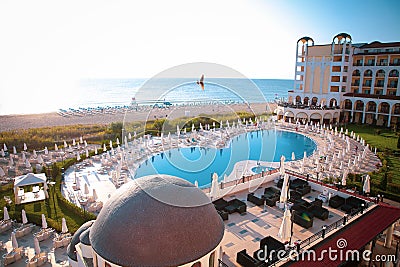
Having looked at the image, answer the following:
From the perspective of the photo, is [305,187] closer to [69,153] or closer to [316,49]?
[69,153]

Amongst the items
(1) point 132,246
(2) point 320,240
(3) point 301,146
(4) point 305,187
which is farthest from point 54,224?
(3) point 301,146

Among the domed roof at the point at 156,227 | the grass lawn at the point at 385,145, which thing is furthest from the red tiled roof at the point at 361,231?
the grass lawn at the point at 385,145

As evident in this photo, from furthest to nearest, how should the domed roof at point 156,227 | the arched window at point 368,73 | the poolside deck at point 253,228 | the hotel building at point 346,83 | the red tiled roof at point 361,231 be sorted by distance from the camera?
1. the arched window at point 368,73
2. the hotel building at point 346,83
3. the poolside deck at point 253,228
4. the red tiled roof at point 361,231
5. the domed roof at point 156,227

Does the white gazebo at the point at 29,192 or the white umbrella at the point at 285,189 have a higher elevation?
the white umbrella at the point at 285,189

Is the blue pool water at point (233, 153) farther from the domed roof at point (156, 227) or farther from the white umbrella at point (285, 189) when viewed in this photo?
the white umbrella at point (285, 189)

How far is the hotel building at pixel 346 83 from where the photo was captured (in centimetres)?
5012

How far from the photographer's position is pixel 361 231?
1366 centimetres

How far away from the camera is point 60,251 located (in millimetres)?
14086

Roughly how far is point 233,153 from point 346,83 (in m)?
44.3

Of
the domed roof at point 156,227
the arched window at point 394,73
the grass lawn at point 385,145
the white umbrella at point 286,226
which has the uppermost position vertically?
the arched window at point 394,73

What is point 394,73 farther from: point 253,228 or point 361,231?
point 253,228

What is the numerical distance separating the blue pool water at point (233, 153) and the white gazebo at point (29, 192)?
27.2 ft

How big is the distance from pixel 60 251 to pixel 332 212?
49.6ft

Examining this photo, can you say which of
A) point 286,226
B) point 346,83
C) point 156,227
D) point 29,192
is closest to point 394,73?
point 346,83
